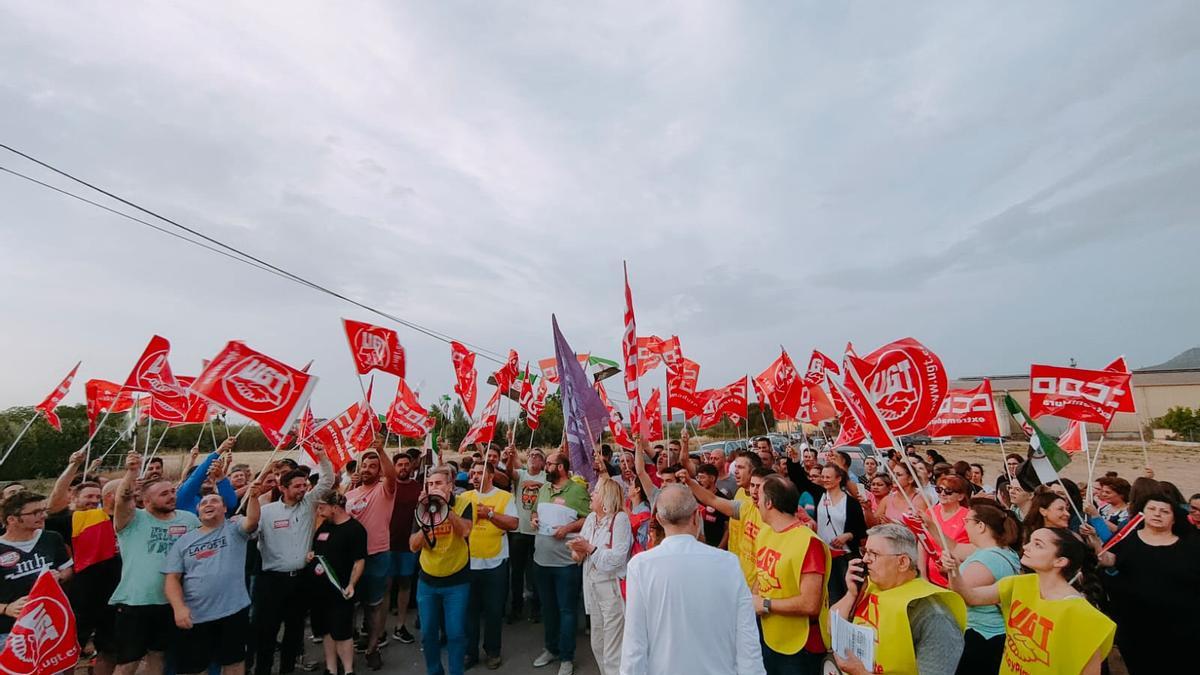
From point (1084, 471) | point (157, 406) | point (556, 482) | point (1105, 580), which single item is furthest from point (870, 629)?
point (1084, 471)

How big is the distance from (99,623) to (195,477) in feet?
4.87

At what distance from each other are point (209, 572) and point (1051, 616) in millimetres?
6018

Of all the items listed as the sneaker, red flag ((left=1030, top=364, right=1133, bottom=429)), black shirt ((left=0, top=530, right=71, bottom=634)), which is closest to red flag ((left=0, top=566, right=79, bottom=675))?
black shirt ((left=0, top=530, right=71, bottom=634))

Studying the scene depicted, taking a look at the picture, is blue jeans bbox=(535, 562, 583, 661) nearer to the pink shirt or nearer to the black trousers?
the pink shirt

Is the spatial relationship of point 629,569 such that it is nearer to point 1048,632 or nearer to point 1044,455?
point 1048,632

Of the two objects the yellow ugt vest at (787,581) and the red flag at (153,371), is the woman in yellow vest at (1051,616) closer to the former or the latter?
the yellow ugt vest at (787,581)

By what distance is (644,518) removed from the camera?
5664mm

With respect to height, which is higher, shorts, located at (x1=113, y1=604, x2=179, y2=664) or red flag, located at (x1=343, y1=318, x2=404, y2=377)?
red flag, located at (x1=343, y1=318, x2=404, y2=377)

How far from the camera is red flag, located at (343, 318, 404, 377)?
6.66 m

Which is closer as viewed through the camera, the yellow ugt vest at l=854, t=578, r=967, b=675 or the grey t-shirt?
the yellow ugt vest at l=854, t=578, r=967, b=675

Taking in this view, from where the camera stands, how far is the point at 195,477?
20.5ft

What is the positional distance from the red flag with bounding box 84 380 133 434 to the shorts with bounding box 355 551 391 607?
688 cm

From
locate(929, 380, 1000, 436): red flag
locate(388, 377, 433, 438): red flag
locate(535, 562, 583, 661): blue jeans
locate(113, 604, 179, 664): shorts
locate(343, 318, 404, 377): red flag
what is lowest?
locate(535, 562, 583, 661): blue jeans

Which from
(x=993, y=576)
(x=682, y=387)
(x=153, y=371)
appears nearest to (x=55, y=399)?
(x=153, y=371)
